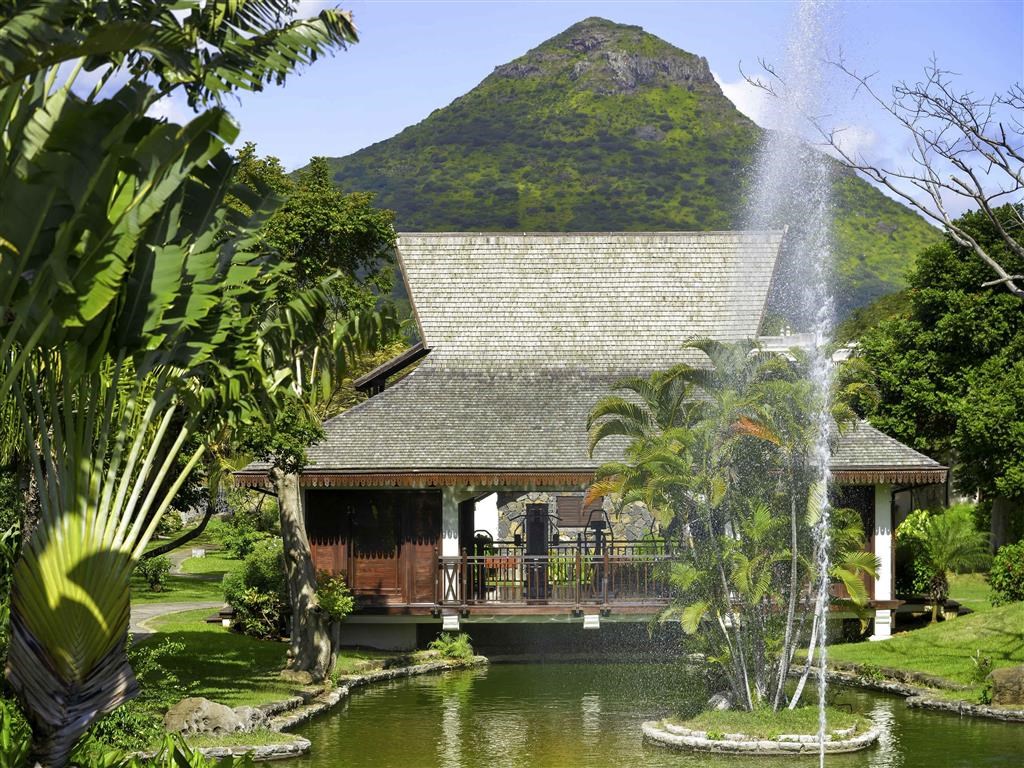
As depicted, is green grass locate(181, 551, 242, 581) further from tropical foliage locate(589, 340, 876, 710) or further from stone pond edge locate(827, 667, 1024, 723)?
tropical foliage locate(589, 340, 876, 710)

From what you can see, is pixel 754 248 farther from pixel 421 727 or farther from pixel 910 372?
pixel 421 727

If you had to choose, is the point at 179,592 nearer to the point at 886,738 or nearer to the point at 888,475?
the point at 888,475

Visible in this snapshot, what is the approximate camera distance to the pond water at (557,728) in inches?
701

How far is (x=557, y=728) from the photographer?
66.3 ft

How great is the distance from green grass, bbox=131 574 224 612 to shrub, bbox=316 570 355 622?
10392 mm

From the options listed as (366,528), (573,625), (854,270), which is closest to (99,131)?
(366,528)

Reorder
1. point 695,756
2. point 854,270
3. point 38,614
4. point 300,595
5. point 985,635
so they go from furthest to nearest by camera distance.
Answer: point 854,270 < point 985,635 < point 300,595 < point 695,756 < point 38,614

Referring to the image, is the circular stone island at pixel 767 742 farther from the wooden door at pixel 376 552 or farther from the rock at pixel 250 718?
the wooden door at pixel 376 552

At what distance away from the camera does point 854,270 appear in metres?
92.7

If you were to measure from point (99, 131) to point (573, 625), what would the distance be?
20.7 metres

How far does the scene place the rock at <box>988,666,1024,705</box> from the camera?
20484mm

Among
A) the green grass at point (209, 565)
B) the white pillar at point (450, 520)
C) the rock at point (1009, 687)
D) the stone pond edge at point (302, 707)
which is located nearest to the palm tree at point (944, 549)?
the rock at point (1009, 687)

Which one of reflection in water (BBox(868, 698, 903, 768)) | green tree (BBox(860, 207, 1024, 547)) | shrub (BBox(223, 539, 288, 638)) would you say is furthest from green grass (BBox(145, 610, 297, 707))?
green tree (BBox(860, 207, 1024, 547))

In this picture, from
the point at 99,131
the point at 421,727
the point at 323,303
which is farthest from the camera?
the point at 421,727
